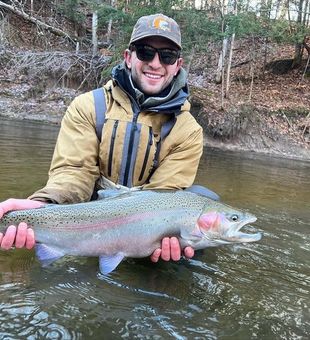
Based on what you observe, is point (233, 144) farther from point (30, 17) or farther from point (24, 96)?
point (30, 17)

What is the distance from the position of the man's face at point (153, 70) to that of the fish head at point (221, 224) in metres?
1.23

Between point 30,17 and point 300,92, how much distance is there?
11.5m

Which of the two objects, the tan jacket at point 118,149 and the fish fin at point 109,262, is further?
the tan jacket at point 118,149

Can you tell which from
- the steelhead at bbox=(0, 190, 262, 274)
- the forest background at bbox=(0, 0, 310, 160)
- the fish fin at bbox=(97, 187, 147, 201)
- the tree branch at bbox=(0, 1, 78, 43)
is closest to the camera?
the steelhead at bbox=(0, 190, 262, 274)

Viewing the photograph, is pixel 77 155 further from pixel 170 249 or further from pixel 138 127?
pixel 170 249

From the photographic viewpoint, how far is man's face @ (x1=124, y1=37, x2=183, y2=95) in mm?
3572

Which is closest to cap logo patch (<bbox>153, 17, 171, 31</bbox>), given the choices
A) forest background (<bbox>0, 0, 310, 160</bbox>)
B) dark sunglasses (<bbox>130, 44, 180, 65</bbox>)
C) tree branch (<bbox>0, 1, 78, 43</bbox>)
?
dark sunglasses (<bbox>130, 44, 180, 65</bbox>)

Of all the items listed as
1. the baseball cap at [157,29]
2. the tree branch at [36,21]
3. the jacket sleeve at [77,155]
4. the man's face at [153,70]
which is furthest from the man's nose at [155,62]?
the tree branch at [36,21]

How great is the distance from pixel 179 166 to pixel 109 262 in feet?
3.79

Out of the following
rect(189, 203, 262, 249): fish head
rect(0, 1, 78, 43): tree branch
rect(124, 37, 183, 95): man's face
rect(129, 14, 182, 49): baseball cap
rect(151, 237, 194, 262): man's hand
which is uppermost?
rect(0, 1, 78, 43): tree branch

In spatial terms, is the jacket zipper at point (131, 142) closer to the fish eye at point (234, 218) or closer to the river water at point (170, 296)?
the river water at point (170, 296)

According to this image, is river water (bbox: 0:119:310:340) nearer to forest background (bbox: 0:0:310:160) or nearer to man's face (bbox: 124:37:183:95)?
man's face (bbox: 124:37:183:95)

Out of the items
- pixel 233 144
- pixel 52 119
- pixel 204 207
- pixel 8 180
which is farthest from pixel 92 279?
pixel 52 119

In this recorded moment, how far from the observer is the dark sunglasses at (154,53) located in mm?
3564
